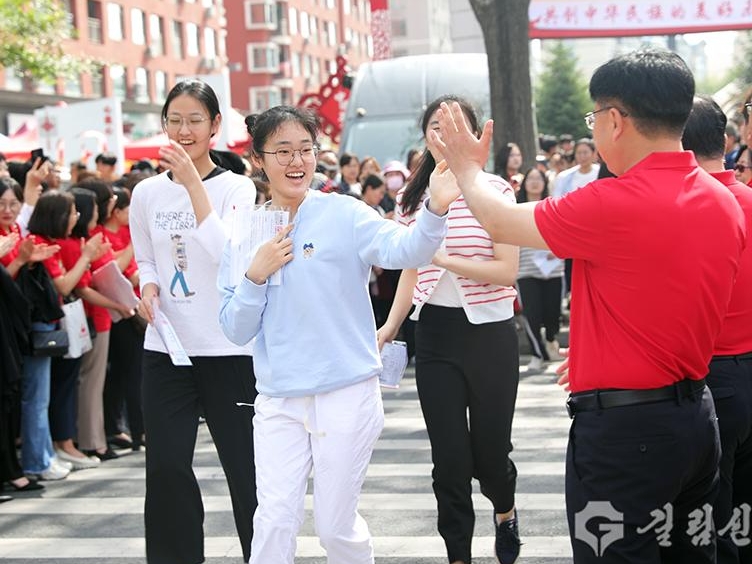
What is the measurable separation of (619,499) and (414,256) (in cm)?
109

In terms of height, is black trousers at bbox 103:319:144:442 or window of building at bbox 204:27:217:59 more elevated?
window of building at bbox 204:27:217:59

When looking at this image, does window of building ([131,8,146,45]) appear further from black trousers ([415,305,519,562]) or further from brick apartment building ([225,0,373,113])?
black trousers ([415,305,519,562])

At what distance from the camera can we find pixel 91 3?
5103 cm

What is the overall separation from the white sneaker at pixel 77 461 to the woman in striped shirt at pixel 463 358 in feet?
12.8

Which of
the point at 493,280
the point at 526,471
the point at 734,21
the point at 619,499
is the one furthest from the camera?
the point at 734,21

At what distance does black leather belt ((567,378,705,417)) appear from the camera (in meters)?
3.51

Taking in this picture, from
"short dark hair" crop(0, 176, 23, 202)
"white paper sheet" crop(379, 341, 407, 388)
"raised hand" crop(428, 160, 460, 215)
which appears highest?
"raised hand" crop(428, 160, 460, 215)

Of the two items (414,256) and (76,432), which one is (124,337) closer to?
(76,432)

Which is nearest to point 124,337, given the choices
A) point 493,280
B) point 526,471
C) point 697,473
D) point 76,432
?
point 76,432

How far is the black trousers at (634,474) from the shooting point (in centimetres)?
349

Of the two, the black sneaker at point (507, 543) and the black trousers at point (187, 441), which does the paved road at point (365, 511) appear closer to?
the black sneaker at point (507, 543)

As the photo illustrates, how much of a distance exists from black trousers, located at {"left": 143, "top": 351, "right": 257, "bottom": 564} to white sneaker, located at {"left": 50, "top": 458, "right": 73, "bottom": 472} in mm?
3130

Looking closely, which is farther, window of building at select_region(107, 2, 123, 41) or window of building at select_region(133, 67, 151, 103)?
window of building at select_region(133, 67, 151, 103)

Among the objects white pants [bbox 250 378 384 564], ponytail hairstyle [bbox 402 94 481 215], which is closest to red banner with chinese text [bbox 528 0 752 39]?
ponytail hairstyle [bbox 402 94 481 215]
